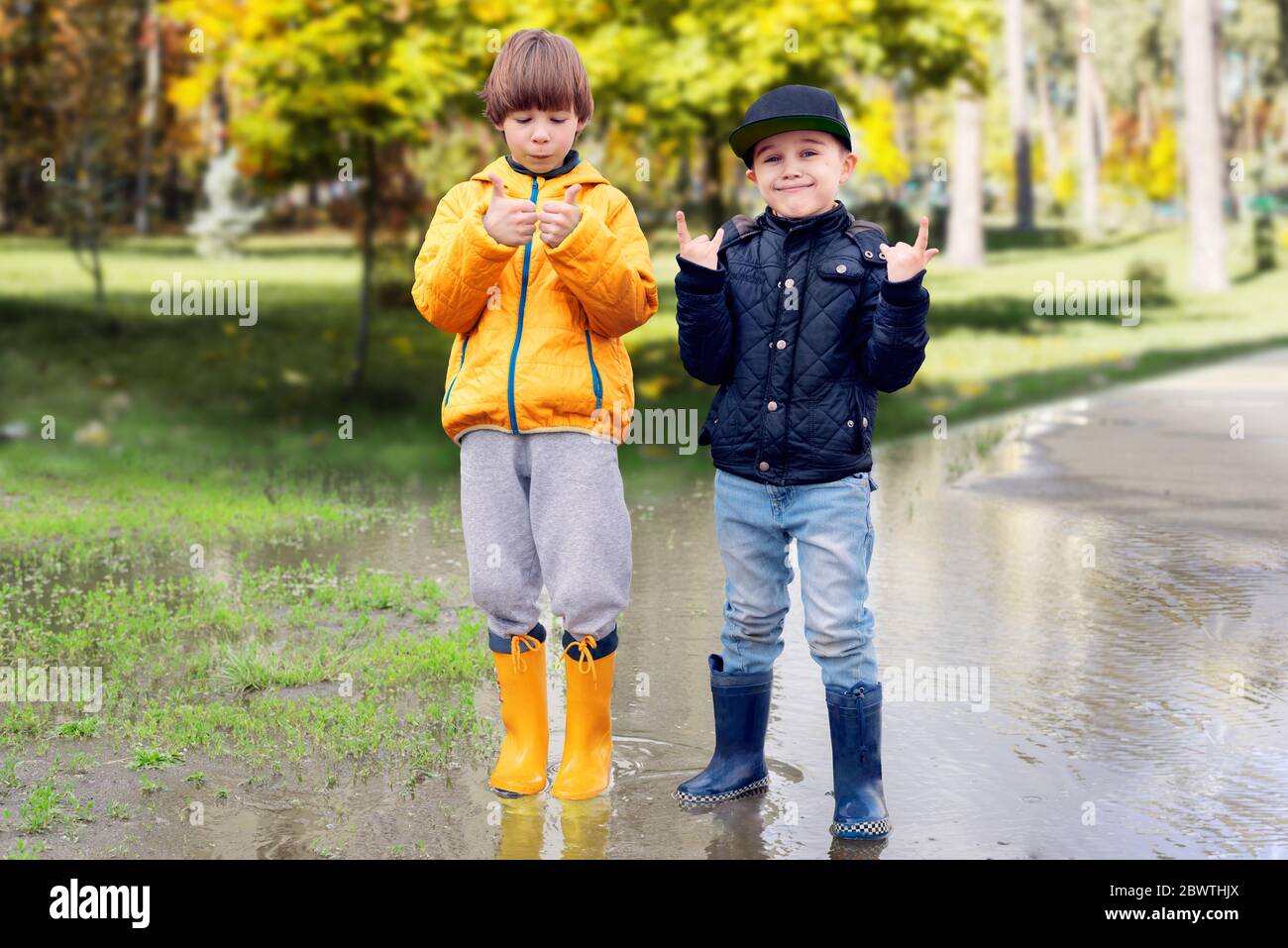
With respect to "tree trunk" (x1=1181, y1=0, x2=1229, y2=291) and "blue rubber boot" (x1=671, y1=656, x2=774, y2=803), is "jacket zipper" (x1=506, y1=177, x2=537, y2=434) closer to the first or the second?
"blue rubber boot" (x1=671, y1=656, x2=774, y2=803)

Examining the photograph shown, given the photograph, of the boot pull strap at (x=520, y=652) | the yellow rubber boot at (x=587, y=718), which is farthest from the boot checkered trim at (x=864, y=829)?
the boot pull strap at (x=520, y=652)

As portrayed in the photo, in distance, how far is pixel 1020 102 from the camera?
3509cm

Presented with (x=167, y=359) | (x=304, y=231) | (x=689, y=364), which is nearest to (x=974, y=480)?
(x=689, y=364)

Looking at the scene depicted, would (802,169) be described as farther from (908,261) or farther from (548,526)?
(548,526)

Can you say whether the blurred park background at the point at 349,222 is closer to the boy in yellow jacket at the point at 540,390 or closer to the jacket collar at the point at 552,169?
the boy in yellow jacket at the point at 540,390

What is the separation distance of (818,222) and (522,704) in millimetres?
1467

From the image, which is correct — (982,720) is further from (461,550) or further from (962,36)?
(962,36)

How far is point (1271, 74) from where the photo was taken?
4419 cm

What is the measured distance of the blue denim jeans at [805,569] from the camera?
413cm

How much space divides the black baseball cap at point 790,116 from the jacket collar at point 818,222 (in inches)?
7.0

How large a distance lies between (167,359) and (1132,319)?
39.3ft

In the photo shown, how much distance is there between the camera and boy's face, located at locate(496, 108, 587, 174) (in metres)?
4.23

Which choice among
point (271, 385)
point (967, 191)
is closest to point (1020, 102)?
point (967, 191)

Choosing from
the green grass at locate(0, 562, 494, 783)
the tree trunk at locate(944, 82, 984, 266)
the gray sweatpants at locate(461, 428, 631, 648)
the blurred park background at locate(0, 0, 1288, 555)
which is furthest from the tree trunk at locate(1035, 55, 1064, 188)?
the gray sweatpants at locate(461, 428, 631, 648)
